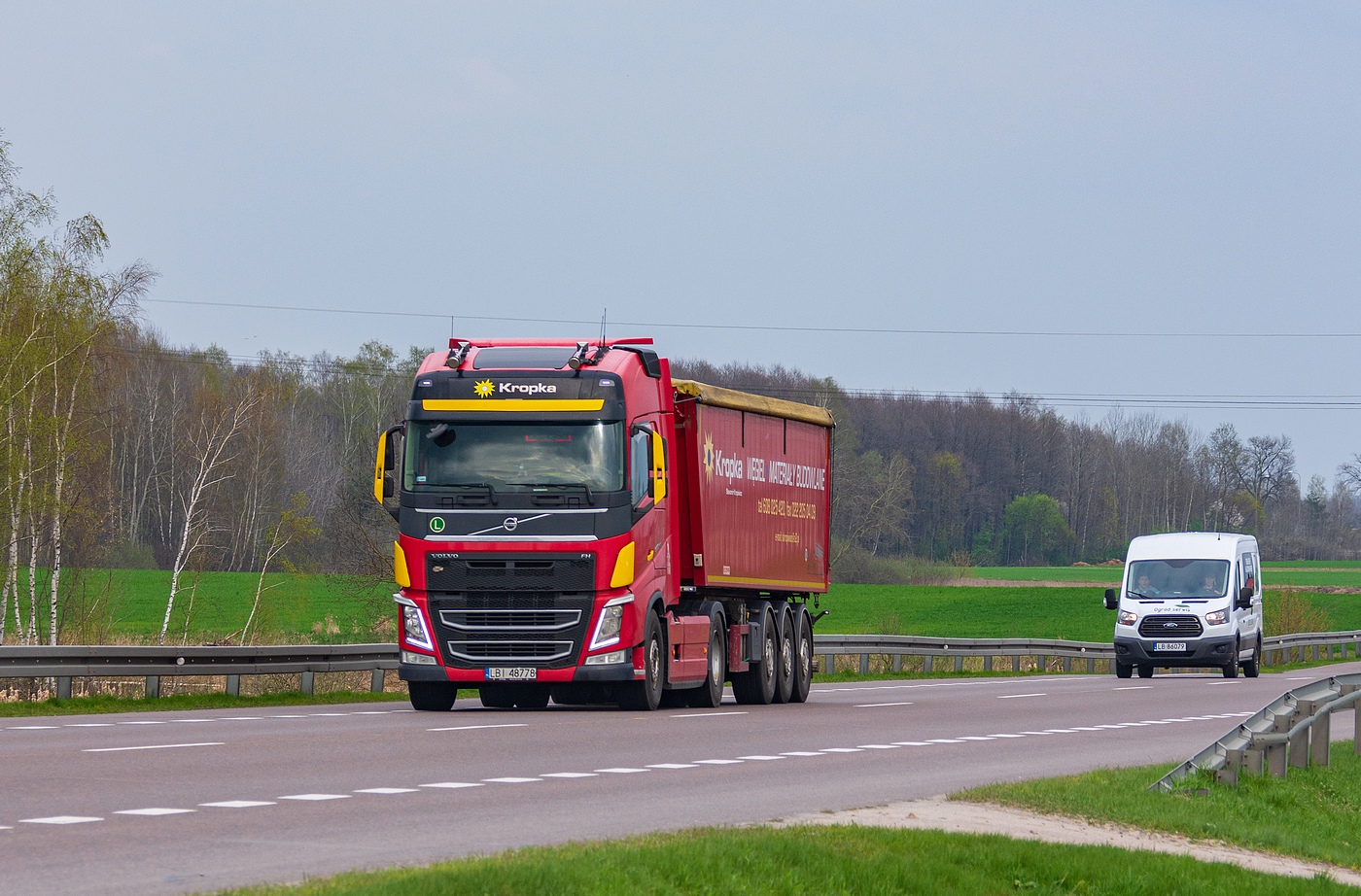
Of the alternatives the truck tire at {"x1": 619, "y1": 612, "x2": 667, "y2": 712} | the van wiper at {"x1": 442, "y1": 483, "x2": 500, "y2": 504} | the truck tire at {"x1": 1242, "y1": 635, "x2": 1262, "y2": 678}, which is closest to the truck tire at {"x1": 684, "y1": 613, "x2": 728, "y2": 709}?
the truck tire at {"x1": 619, "y1": 612, "x2": 667, "y2": 712}

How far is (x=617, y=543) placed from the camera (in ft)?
64.7

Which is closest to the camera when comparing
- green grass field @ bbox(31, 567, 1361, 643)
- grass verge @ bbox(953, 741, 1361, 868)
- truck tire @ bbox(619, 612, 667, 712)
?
grass verge @ bbox(953, 741, 1361, 868)

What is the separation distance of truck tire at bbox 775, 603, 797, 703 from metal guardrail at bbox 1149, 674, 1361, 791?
32.7ft

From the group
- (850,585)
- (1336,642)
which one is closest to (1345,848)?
(1336,642)

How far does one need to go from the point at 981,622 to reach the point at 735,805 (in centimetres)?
5949

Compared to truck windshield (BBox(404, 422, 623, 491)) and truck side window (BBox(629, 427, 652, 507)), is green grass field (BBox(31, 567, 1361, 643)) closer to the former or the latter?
truck windshield (BBox(404, 422, 623, 491))

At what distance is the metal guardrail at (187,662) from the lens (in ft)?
69.2

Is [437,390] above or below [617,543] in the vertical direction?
above

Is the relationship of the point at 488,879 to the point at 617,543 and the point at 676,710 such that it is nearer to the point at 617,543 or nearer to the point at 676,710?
the point at 617,543

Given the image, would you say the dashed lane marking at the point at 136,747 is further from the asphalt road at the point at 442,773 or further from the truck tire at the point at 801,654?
the truck tire at the point at 801,654

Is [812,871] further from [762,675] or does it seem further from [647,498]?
[762,675]

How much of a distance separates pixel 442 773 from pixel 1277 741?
589 cm

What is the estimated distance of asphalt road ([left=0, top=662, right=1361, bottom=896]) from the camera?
29.5 ft

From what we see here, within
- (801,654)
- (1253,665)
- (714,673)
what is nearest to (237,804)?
(714,673)
